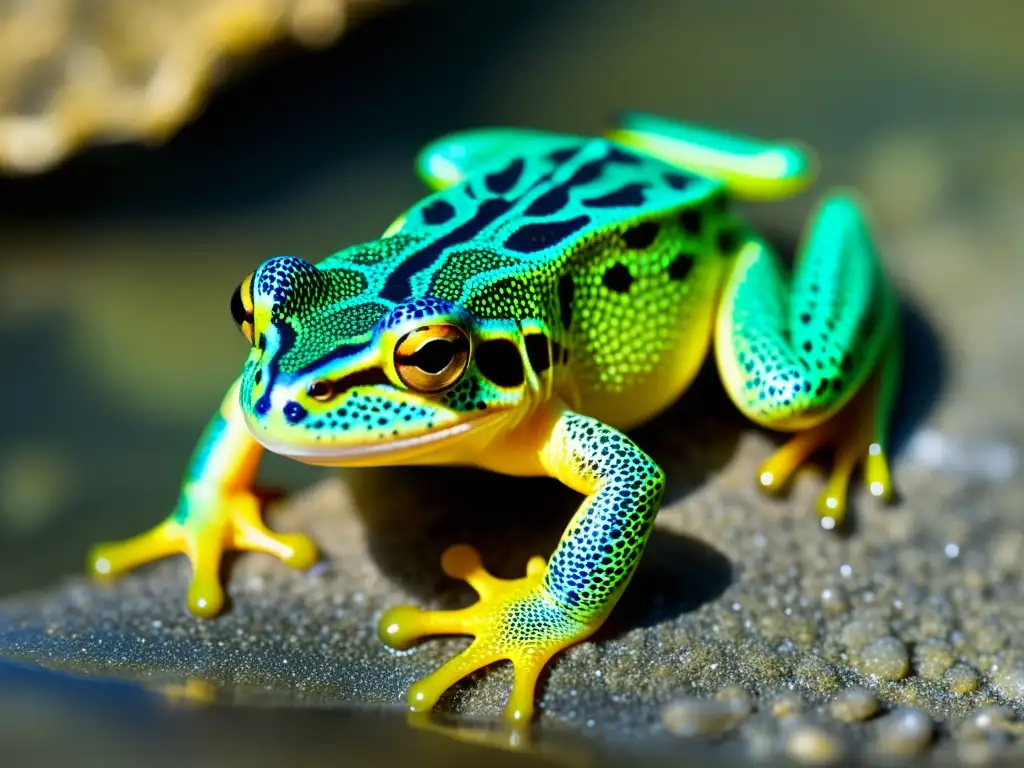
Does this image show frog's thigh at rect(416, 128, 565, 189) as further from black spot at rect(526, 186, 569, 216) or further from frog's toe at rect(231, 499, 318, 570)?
frog's toe at rect(231, 499, 318, 570)

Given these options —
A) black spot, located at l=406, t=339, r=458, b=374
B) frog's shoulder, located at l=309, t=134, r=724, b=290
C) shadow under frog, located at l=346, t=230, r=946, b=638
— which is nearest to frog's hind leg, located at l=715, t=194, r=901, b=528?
shadow under frog, located at l=346, t=230, r=946, b=638

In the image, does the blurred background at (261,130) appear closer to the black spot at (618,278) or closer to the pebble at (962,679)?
the black spot at (618,278)

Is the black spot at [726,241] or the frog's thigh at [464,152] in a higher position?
the frog's thigh at [464,152]

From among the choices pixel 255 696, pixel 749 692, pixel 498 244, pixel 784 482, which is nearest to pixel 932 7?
pixel 784 482

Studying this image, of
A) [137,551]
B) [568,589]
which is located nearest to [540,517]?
[568,589]

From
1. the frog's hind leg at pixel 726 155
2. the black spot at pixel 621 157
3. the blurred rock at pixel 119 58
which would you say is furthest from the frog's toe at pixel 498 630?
the blurred rock at pixel 119 58

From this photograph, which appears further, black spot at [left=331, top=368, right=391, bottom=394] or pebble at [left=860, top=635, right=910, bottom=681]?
pebble at [left=860, top=635, right=910, bottom=681]
